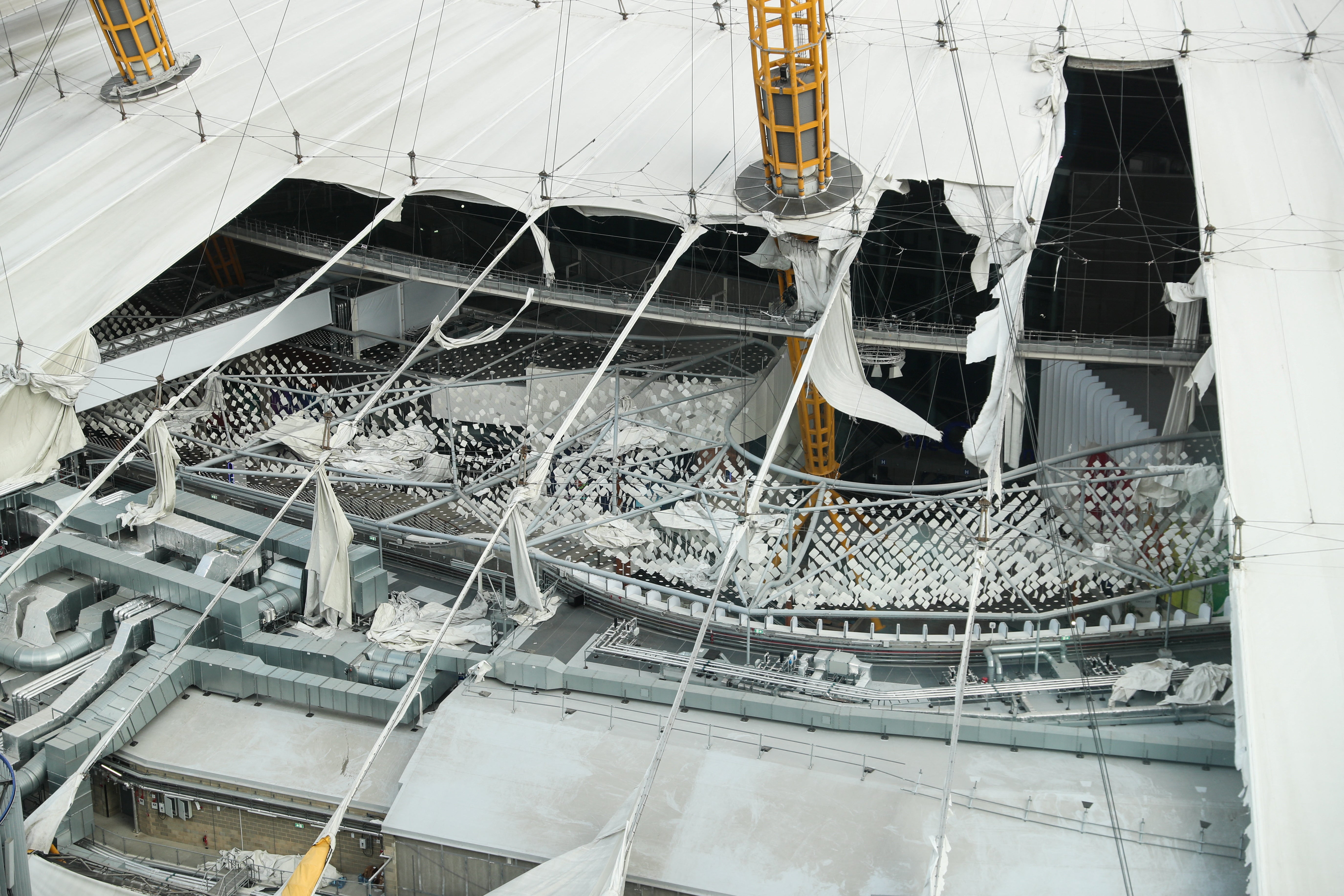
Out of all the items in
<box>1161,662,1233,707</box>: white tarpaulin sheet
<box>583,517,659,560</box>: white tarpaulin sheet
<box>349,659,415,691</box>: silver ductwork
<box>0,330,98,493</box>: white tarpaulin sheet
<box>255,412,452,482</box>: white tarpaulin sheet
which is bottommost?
<box>1161,662,1233,707</box>: white tarpaulin sheet

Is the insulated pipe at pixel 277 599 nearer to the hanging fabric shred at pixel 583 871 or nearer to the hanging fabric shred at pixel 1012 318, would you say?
the hanging fabric shred at pixel 583 871

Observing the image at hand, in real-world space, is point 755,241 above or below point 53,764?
above

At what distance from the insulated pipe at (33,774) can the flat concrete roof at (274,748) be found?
944 mm

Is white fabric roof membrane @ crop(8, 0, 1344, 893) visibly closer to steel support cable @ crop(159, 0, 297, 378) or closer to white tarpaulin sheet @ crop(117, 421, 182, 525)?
steel support cable @ crop(159, 0, 297, 378)

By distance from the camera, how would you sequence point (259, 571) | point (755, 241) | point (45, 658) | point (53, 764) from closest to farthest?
1. point (53, 764)
2. point (45, 658)
3. point (259, 571)
4. point (755, 241)

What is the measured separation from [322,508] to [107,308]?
4.37 meters

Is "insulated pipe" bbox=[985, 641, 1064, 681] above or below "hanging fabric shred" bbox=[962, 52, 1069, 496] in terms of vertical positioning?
below

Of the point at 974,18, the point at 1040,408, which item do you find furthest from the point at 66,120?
the point at 1040,408

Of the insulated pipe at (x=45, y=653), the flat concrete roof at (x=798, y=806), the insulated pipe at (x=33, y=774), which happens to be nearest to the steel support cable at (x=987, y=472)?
the flat concrete roof at (x=798, y=806)

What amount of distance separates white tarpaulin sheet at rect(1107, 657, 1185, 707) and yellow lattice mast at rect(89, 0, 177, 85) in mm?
19999

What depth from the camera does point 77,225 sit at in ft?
67.9

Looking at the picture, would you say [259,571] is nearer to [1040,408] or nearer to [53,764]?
[53,764]

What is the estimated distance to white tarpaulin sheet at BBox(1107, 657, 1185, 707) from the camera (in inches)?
675

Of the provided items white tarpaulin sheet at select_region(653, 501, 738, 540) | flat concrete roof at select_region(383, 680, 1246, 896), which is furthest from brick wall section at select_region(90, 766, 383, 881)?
white tarpaulin sheet at select_region(653, 501, 738, 540)
